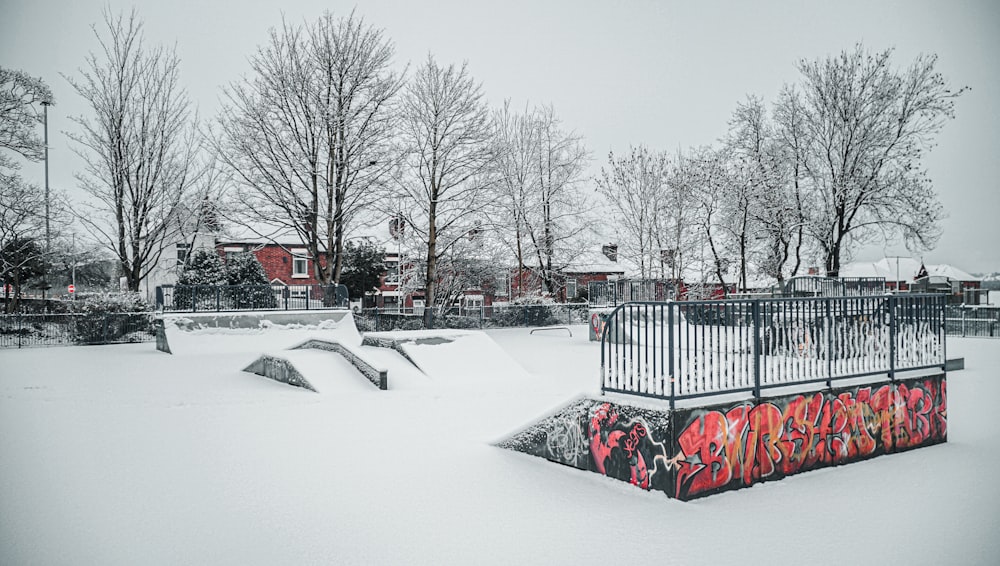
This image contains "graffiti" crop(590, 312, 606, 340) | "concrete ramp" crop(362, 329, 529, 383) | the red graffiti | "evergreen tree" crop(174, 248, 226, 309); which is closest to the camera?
the red graffiti

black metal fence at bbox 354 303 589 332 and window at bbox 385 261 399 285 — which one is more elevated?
window at bbox 385 261 399 285

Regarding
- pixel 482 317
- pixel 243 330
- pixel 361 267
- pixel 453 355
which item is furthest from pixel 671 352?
pixel 361 267

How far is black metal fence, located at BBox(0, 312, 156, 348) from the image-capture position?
20.9 m

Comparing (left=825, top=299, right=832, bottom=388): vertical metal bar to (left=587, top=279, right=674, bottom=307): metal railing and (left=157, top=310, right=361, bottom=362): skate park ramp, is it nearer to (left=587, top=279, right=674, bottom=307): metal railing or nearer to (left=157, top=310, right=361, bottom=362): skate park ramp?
(left=157, top=310, right=361, bottom=362): skate park ramp

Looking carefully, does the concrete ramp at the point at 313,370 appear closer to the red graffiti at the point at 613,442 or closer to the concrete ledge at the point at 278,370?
the concrete ledge at the point at 278,370

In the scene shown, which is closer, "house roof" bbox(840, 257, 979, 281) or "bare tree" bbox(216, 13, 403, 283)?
"bare tree" bbox(216, 13, 403, 283)

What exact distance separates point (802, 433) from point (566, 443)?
2.49 meters

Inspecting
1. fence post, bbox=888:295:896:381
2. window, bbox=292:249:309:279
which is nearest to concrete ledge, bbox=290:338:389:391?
fence post, bbox=888:295:896:381

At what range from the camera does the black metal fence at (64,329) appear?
2088 cm

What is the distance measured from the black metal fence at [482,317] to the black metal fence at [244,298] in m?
2.45

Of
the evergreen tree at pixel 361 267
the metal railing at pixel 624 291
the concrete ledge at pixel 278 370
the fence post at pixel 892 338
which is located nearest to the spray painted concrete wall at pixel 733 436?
the fence post at pixel 892 338

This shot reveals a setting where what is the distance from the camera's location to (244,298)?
21.7 metres

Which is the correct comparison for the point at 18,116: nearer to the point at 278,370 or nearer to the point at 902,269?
the point at 278,370

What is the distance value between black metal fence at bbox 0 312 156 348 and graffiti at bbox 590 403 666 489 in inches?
811
